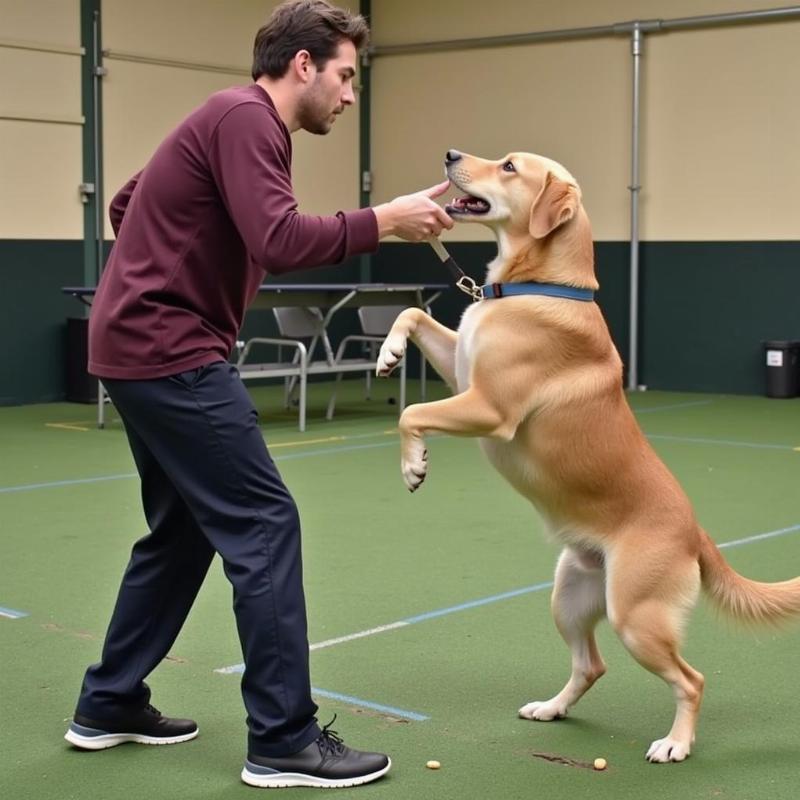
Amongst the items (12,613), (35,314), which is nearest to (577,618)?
(12,613)

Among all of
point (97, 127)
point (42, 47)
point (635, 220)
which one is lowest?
point (635, 220)

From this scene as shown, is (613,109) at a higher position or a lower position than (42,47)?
lower

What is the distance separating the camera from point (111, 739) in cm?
348

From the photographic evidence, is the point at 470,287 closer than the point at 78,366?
Yes

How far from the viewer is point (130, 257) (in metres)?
3.18

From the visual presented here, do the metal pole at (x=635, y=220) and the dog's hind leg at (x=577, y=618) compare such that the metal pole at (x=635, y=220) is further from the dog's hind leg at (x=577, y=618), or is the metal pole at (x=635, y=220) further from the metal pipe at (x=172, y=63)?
the dog's hind leg at (x=577, y=618)

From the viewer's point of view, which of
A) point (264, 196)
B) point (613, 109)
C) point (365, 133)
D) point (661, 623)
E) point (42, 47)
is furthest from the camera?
point (365, 133)

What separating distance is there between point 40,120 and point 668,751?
995cm

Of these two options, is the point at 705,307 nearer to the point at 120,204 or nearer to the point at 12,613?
the point at 12,613

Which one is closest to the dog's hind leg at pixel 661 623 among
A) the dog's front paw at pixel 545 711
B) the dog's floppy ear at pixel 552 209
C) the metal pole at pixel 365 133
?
the dog's front paw at pixel 545 711

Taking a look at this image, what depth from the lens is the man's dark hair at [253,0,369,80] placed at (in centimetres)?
314

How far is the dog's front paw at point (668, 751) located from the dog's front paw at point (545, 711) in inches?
13.8

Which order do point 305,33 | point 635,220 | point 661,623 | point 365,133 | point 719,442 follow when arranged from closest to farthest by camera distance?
1. point 305,33
2. point 661,623
3. point 719,442
4. point 635,220
5. point 365,133

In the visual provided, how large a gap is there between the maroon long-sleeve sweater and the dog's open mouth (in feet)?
1.72
